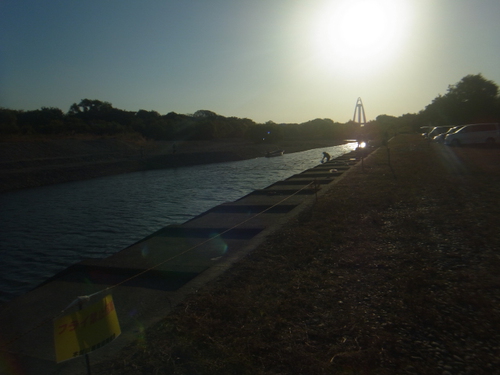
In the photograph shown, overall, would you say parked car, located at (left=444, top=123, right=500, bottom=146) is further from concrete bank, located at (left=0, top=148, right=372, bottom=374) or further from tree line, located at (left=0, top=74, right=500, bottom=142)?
concrete bank, located at (left=0, top=148, right=372, bottom=374)

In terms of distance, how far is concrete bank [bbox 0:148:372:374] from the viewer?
461 centimetres

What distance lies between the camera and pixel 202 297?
5.26 metres

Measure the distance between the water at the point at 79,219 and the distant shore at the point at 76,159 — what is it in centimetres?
331

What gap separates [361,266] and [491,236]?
255 centimetres

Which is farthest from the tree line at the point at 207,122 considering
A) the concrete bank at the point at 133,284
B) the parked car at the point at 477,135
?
the concrete bank at the point at 133,284

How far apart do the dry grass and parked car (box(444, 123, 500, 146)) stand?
22929 millimetres

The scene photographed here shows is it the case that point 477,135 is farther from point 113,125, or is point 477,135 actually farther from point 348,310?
point 113,125

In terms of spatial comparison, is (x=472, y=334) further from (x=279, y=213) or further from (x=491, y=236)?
(x=279, y=213)

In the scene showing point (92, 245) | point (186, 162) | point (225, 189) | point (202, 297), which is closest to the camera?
point (202, 297)

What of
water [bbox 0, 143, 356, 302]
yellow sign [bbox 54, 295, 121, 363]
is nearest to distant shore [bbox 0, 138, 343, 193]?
water [bbox 0, 143, 356, 302]

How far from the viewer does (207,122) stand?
3155 inches

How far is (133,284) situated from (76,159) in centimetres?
3445

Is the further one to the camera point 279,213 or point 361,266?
point 279,213

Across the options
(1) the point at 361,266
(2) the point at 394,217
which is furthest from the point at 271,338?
(2) the point at 394,217
